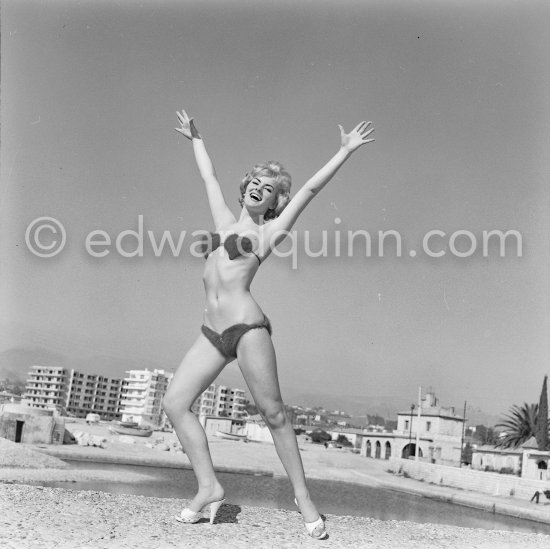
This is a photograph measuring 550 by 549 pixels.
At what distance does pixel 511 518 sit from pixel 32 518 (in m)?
21.7

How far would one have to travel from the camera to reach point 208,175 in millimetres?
4730

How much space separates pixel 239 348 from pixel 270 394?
13.8 inches

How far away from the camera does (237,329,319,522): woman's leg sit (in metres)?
4.08

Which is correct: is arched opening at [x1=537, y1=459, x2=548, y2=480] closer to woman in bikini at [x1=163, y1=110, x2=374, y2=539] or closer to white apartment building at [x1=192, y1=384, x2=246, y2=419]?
woman in bikini at [x1=163, y1=110, x2=374, y2=539]

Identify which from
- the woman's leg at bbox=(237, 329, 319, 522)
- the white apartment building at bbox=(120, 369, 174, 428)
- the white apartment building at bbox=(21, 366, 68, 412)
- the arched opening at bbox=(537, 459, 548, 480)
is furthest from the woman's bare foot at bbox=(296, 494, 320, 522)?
the white apartment building at bbox=(21, 366, 68, 412)

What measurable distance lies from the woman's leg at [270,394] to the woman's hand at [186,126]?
1.71 metres

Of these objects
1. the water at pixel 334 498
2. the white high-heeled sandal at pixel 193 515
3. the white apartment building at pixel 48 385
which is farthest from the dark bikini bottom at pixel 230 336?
the white apartment building at pixel 48 385

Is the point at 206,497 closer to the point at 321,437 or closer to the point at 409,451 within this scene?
the point at 409,451

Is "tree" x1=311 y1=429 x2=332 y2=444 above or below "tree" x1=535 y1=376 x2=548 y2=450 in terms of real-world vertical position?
below

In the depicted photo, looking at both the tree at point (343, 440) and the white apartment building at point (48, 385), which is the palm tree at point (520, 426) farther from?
the white apartment building at point (48, 385)

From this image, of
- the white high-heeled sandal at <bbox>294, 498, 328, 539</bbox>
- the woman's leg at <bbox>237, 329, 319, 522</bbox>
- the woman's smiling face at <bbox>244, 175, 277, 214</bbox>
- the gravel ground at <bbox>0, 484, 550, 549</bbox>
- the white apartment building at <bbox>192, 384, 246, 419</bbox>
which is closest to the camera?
the gravel ground at <bbox>0, 484, 550, 549</bbox>

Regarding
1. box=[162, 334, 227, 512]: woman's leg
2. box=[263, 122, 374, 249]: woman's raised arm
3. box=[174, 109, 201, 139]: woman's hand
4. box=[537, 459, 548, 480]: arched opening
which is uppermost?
box=[174, 109, 201, 139]: woman's hand

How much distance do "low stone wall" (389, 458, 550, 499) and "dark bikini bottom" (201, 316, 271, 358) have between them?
2280 cm

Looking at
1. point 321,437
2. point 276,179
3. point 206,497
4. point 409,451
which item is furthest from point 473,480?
point 321,437
